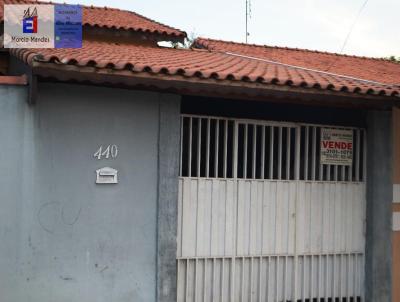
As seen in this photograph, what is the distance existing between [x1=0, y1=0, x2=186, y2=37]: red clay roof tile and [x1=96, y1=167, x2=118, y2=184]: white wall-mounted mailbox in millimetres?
4525

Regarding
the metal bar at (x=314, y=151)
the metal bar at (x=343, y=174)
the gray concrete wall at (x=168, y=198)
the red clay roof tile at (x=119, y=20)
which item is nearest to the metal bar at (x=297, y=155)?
the metal bar at (x=314, y=151)

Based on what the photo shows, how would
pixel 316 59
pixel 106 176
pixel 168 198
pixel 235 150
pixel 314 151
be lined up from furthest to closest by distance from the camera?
pixel 316 59, pixel 314 151, pixel 235 150, pixel 168 198, pixel 106 176

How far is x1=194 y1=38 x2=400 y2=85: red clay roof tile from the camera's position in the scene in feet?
28.2

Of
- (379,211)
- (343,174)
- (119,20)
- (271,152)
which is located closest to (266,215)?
(271,152)

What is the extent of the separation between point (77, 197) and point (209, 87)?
70.6 inches

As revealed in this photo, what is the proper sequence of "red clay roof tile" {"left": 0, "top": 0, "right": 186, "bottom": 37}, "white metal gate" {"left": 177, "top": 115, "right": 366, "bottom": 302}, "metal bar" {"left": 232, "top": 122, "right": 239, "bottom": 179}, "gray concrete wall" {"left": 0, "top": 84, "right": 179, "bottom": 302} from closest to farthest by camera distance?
"gray concrete wall" {"left": 0, "top": 84, "right": 179, "bottom": 302} → "white metal gate" {"left": 177, "top": 115, "right": 366, "bottom": 302} → "metal bar" {"left": 232, "top": 122, "right": 239, "bottom": 179} → "red clay roof tile" {"left": 0, "top": 0, "right": 186, "bottom": 37}

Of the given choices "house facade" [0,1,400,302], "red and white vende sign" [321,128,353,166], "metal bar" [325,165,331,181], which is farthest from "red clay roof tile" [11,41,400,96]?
"metal bar" [325,165,331,181]

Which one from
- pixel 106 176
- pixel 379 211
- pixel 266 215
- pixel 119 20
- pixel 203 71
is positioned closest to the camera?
pixel 203 71

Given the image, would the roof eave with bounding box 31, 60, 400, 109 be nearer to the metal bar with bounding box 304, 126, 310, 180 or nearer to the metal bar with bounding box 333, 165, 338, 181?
the metal bar with bounding box 304, 126, 310, 180

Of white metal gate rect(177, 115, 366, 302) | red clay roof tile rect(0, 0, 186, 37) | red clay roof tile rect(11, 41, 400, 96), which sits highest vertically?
red clay roof tile rect(0, 0, 186, 37)

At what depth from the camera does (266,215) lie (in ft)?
21.5

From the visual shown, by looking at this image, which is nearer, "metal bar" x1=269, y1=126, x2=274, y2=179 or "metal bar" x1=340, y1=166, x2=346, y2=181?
"metal bar" x1=269, y1=126, x2=274, y2=179

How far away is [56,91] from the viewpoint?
5.59 m

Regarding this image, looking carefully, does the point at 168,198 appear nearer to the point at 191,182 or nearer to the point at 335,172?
the point at 191,182
